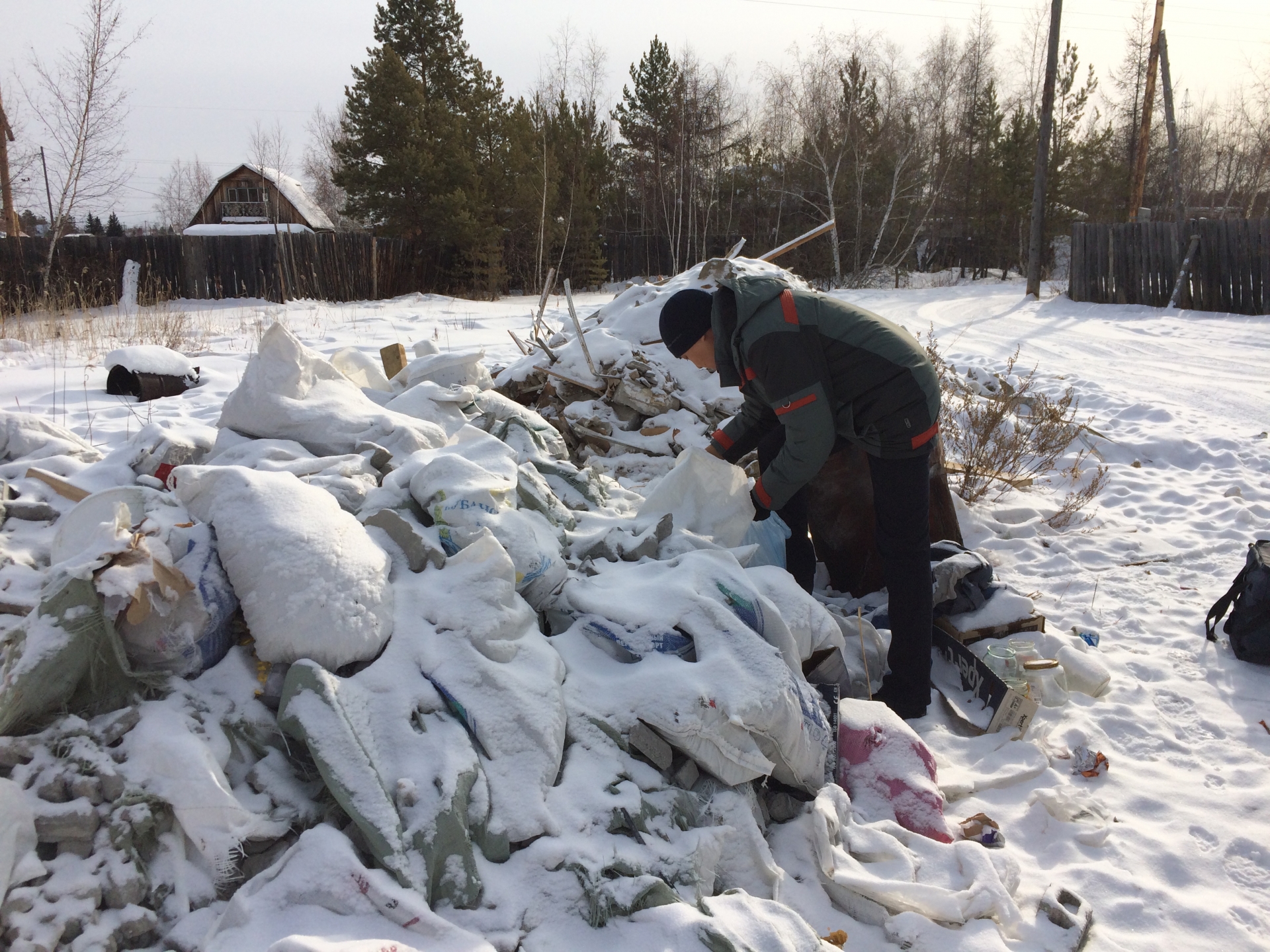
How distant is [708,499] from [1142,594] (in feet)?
7.85

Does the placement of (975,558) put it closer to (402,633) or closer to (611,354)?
(402,633)

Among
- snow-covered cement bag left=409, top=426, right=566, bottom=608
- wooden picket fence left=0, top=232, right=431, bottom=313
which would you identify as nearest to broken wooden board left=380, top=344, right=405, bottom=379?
snow-covered cement bag left=409, top=426, right=566, bottom=608

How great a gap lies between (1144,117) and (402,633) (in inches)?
787

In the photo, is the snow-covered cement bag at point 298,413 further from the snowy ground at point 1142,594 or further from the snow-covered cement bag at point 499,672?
the snowy ground at point 1142,594

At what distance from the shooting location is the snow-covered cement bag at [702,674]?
2.17 metres

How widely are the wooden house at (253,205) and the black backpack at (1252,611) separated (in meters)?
28.7

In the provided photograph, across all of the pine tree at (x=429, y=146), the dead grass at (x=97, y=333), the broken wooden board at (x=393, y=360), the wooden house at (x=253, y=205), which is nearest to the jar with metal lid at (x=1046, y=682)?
the broken wooden board at (x=393, y=360)

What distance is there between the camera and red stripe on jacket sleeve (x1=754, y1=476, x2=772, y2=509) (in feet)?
9.68

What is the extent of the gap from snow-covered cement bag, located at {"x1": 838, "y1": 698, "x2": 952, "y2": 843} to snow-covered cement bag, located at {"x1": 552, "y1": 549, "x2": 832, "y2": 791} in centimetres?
15

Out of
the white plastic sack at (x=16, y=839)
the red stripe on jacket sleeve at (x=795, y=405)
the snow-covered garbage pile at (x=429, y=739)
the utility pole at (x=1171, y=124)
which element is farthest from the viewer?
the utility pole at (x=1171, y=124)

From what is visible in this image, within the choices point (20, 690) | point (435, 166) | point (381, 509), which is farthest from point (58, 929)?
point (435, 166)

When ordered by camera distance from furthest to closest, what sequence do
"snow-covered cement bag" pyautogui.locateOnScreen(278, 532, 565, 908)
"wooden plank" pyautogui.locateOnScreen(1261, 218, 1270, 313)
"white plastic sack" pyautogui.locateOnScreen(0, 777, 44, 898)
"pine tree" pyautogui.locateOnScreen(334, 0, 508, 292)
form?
"pine tree" pyautogui.locateOnScreen(334, 0, 508, 292), "wooden plank" pyautogui.locateOnScreen(1261, 218, 1270, 313), "snow-covered cement bag" pyautogui.locateOnScreen(278, 532, 565, 908), "white plastic sack" pyautogui.locateOnScreen(0, 777, 44, 898)

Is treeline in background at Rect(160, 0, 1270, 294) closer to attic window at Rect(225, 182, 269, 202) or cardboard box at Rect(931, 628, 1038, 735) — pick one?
attic window at Rect(225, 182, 269, 202)

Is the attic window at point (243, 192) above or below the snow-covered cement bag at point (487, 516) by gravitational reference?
above
